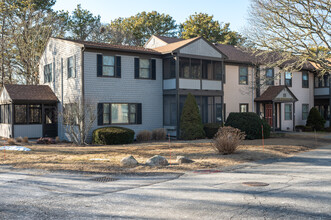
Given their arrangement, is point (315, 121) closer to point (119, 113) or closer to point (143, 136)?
point (143, 136)

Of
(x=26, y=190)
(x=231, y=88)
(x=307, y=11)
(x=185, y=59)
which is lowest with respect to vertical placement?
(x=26, y=190)

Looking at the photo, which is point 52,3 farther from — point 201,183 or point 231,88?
point 201,183

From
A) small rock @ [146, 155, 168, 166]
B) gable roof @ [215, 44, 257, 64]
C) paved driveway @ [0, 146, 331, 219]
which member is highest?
gable roof @ [215, 44, 257, 64]

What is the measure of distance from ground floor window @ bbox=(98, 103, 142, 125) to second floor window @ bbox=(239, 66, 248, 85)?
9.90 m

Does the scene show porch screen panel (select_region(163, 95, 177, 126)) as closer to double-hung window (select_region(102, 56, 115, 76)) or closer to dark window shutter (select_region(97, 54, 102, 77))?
double-hung window (select_region(102, 56, 115, 76))

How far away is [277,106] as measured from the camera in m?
30.4

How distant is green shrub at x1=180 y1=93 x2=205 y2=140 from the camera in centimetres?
2217

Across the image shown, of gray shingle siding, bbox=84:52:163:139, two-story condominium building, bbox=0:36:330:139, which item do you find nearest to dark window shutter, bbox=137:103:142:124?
two-story condominium building, bbox=0:36:330:139

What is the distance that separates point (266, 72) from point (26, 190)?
82.2ft

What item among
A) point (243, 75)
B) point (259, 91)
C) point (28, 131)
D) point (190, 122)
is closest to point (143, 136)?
point (190, 122)

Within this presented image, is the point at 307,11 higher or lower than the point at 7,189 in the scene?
higher

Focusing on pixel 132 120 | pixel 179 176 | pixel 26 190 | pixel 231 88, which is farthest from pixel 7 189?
pixel 231 88

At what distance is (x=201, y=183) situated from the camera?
9.14 metres

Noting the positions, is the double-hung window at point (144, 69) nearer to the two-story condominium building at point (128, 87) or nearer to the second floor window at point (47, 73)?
the two-story condominium building at point (128, 87)
